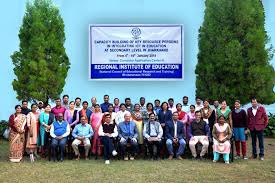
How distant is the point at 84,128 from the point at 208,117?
3024 mm

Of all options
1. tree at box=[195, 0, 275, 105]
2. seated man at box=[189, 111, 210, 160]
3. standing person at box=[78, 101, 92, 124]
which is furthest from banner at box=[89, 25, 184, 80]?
seated man at box=[189, 111, 210, 160]

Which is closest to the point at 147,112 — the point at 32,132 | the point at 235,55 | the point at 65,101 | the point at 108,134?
the point at 108,134

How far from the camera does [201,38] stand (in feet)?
41.9

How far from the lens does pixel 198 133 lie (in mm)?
10148

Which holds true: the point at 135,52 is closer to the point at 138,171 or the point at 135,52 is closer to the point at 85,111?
the point at 85,111

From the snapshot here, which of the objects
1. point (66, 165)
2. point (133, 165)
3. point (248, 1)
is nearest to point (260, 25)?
point (248, 1)

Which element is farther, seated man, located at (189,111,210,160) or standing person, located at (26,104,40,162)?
standing person, located at (26,104,40,162)

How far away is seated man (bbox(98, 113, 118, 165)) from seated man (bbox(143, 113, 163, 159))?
742 millimetres

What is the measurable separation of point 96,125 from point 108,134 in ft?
2.00

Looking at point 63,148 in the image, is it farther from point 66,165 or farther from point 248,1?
point 248,1

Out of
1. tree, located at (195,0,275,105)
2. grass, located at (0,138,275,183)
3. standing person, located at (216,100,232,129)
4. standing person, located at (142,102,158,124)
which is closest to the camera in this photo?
grass, located at (0,138,275,183)

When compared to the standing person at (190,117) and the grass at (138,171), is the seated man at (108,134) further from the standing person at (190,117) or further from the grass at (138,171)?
the standing person at (190,117)

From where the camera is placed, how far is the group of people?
9961 mm

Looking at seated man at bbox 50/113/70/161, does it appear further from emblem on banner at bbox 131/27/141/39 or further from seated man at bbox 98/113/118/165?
emblem on banner at bbox 131/27/141/39
